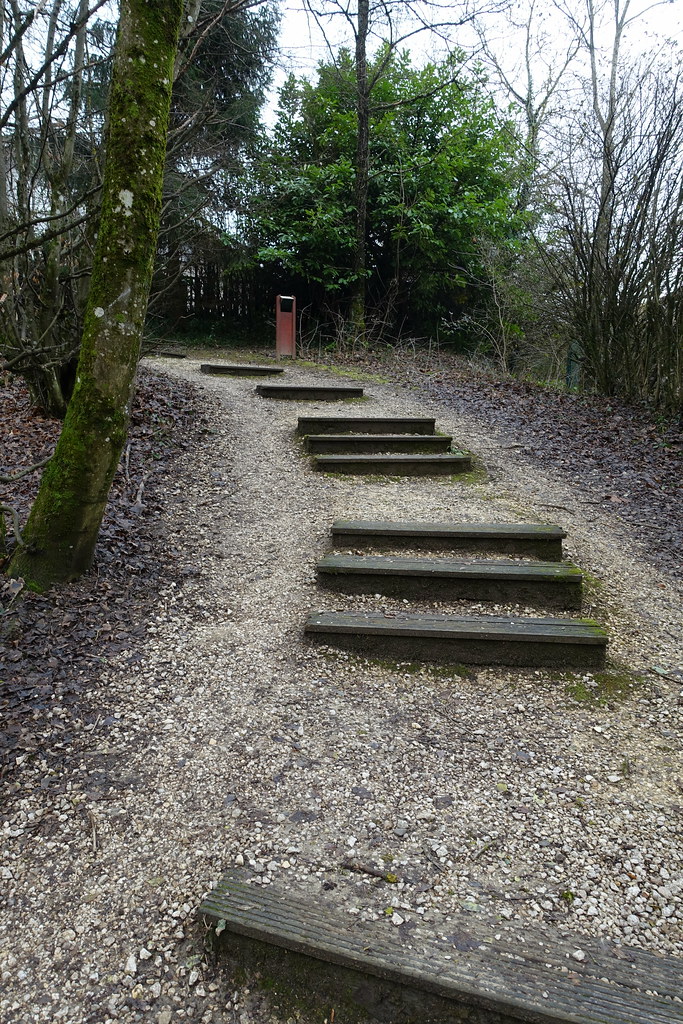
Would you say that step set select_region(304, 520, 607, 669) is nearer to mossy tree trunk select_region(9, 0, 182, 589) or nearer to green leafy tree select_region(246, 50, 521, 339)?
mossy tree trunk select_region(9, 0, 182, 589)

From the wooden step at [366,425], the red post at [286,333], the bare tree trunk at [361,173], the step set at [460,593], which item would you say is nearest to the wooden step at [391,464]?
the wooden step at [366,425]

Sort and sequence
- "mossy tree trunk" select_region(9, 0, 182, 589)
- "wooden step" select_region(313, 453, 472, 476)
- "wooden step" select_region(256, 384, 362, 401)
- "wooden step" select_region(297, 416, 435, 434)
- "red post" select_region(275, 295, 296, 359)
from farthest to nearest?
"red post" select_region(275, 295, 296, 359) < "wooden step" select_region(256, 384, 362, 401) < "wooden step" select_region(297, 416, 435, 434) < "wooden step" select_region(313, 453, 472, 476) < "mossy tree trunk" select_region(9, 0, 182, 589)

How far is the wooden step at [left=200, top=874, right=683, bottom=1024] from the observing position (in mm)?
1791

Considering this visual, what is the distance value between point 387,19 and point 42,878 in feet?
43.9

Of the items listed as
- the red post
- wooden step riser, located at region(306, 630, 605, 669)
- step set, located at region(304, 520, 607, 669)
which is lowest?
wooden step riser, located at region(306, 630, 605, 669)

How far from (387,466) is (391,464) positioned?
4 centimetres

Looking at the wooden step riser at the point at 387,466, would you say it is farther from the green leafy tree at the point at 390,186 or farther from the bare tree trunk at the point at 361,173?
the green leafy tree at the point at 390,186

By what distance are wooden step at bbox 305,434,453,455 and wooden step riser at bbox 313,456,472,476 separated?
0.44m

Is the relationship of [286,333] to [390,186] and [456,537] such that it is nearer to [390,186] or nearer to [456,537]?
[390,186]

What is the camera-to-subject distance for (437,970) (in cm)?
186

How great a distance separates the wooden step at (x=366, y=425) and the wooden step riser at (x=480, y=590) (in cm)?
312

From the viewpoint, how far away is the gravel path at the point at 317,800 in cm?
204

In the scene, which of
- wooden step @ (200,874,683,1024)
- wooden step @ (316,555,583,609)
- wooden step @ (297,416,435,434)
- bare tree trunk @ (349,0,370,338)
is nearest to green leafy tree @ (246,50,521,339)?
bare tree trunk @ (349,0,370,338)

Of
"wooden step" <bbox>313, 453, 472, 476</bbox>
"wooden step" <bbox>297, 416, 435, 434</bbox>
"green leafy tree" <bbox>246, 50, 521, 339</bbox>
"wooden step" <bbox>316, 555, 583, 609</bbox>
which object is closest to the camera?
"wooden step" <bbox>316, 555, 583, 609</bbox>
